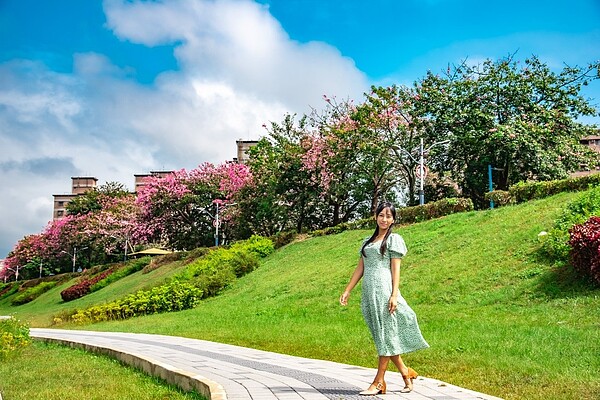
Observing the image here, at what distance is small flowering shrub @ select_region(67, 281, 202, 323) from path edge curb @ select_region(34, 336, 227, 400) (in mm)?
10292

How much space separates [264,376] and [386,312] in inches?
82.2

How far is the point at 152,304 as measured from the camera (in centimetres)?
2288

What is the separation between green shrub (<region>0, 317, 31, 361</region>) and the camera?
38.1ft

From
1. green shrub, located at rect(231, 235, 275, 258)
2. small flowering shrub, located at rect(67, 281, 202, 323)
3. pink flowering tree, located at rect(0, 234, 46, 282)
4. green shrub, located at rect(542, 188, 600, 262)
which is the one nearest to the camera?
green shrub, located at rect(542, 188, 600, 262)

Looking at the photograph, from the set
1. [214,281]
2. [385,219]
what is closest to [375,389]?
[385,219]

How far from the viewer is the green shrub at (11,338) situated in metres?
11.6

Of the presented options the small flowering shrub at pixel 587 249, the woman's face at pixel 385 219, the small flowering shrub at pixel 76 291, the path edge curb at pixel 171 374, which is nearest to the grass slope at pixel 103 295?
the small flowering shrub at pixel 76 291

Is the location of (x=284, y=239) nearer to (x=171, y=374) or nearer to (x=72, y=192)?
(x=171, y=374)

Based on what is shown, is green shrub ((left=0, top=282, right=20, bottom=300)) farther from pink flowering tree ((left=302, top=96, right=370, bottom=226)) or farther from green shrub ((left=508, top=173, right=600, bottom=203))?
green shrub ((left=508, top=173, right=600, bottom=203))

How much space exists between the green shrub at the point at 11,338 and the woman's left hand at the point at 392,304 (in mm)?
8300

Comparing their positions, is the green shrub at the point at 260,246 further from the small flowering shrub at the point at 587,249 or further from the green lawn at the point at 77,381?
the small flowering shrub at the point at 587,249

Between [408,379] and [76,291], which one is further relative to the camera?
[76,291]

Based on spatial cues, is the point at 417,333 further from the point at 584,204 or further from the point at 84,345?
the point at 584,204

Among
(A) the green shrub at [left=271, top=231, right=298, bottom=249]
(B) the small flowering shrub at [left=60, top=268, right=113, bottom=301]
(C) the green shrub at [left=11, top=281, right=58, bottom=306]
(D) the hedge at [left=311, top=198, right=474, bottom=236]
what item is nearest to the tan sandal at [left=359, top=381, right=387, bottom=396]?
(D) the hedge at [left=311, top=198, right=474, bottom=236]
